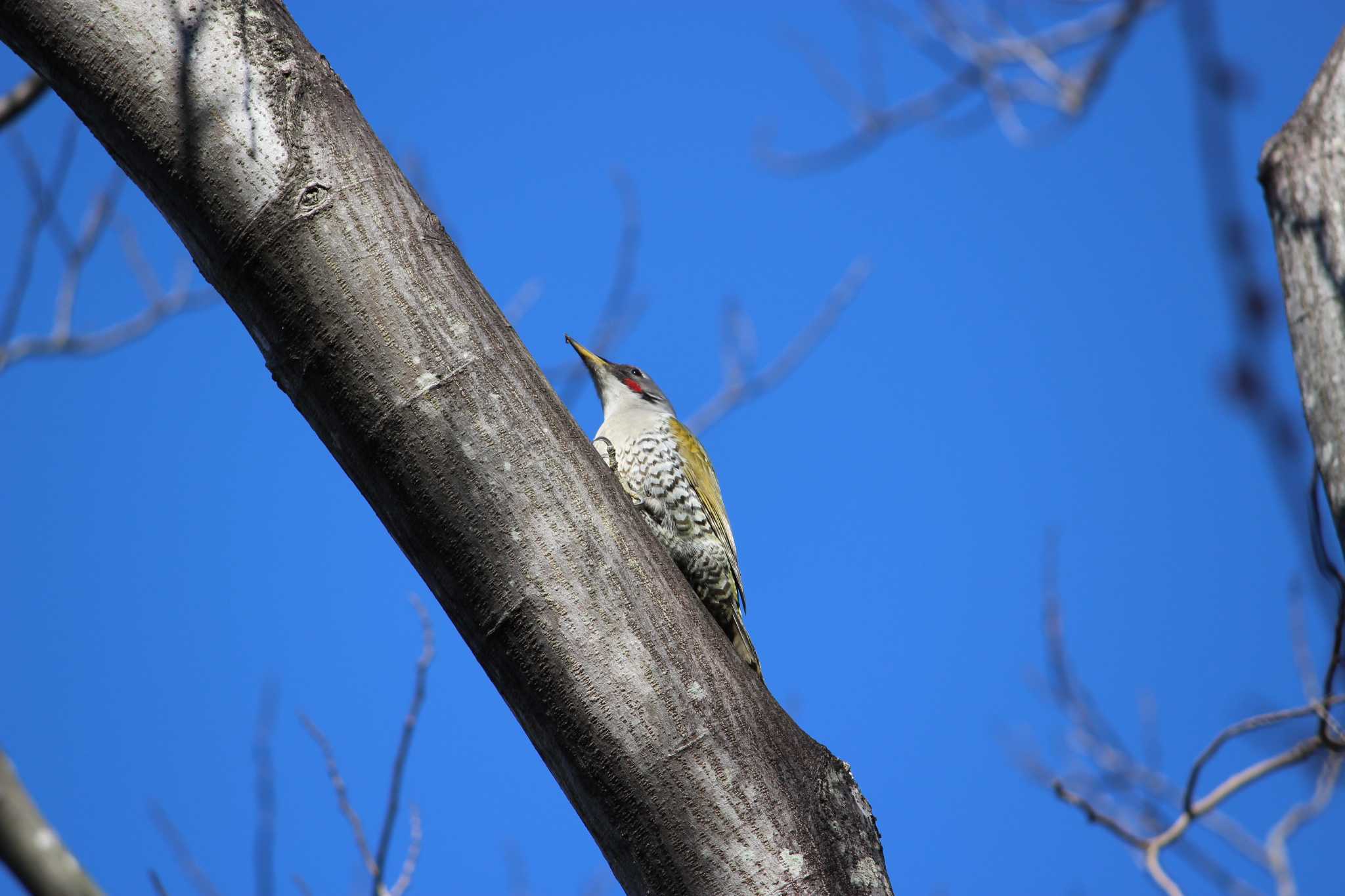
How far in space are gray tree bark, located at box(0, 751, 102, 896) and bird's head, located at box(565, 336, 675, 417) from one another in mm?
4954

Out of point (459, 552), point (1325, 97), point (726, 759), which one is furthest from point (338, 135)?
point (1325, 97)

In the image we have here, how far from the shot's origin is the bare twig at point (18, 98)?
4152mm

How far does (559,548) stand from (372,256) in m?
0.56

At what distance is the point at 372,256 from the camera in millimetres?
1919

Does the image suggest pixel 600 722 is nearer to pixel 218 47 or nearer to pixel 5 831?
pixel 5 831

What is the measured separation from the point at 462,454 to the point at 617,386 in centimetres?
419

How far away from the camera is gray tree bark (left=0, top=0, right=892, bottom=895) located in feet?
6.10

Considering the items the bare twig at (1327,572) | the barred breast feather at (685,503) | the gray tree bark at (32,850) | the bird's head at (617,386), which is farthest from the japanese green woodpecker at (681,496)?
the gray tree bark at (32,850)

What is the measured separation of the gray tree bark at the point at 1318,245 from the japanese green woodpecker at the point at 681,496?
200 centimetres

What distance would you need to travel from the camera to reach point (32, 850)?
0.96 meters

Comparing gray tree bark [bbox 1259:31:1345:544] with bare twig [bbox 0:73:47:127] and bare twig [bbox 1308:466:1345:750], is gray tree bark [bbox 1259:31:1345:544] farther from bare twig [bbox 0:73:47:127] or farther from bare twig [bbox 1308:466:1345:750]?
bare twig [bbox 0:73:47:127]

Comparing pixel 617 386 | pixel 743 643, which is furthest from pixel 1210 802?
pixel 617 386

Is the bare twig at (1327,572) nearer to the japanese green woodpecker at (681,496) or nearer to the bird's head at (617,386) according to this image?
the japanese green woodpecker at (681,496)

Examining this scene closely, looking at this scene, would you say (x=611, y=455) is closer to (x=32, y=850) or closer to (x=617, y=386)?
(x=617, y=386)
